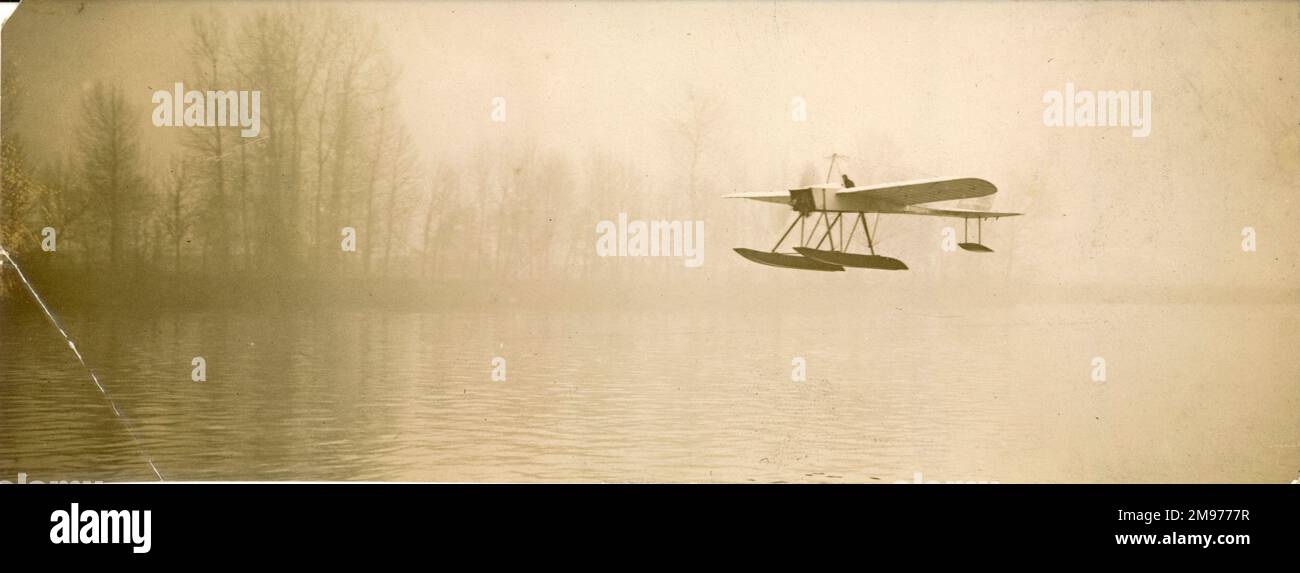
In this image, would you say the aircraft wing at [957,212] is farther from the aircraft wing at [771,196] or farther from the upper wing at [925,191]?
the aircraft wing at [771,196]

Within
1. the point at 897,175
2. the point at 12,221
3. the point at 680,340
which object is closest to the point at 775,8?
the point at 897,175

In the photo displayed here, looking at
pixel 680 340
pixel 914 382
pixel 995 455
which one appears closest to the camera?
pixel 995 455

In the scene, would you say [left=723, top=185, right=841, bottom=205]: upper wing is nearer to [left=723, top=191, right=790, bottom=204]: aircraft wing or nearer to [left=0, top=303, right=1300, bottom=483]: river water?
[left=723, top=191, right=790, bottom=204]: aircraft wing

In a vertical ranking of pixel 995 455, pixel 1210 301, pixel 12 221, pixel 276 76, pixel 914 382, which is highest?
pixel 276 76

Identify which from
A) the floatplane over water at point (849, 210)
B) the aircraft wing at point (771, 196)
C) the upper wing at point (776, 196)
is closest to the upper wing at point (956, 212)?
the floatplane over water at point (849, 210)

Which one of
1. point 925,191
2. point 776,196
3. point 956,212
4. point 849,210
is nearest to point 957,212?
point 956,212

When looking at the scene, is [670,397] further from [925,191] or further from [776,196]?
[925,191]

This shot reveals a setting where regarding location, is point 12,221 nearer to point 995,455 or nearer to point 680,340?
point 680,340

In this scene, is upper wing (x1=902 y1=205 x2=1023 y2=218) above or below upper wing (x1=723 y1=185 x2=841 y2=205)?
below

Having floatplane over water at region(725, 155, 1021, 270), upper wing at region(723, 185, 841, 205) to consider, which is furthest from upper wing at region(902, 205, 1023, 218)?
upper wing at region(723, 185, 841, 205)
